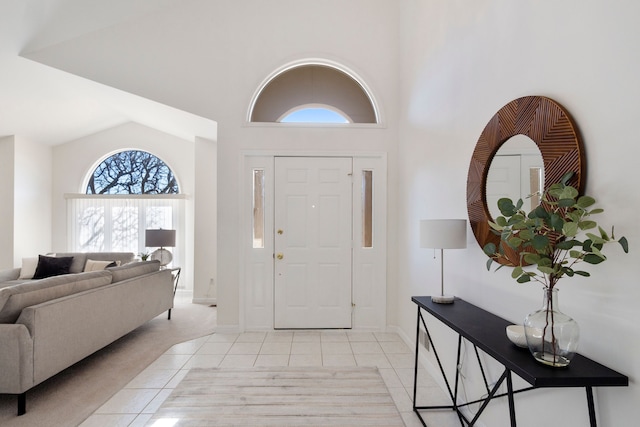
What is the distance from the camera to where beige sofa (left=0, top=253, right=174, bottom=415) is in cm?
237

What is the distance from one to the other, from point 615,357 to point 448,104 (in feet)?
6.91

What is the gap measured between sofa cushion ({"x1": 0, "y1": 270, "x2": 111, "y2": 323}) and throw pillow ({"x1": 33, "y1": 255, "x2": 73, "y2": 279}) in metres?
2.45

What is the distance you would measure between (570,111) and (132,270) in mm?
4379

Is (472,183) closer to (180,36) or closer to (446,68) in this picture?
(446,68)

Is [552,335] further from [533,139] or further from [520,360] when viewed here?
[533,139]

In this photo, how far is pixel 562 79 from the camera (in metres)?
1.56

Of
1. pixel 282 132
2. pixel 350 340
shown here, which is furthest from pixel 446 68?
pixel 350 340

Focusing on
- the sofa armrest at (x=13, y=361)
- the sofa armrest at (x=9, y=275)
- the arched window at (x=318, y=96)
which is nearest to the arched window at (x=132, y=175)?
the sofa armrest at (x=9, y=275)

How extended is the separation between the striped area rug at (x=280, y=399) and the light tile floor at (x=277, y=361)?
0.12 metres

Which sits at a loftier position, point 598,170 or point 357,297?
point 598,170

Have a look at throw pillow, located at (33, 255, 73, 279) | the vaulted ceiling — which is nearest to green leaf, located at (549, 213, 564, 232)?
the vaulted ceiling

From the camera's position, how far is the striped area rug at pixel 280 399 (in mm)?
2355

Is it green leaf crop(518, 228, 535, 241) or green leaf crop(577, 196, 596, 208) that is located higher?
green leaf crop(577, 196, 596, 208)

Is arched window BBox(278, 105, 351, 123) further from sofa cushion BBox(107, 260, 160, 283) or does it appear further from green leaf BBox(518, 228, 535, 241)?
green leaf BBox(518, 228, 535, 241)
